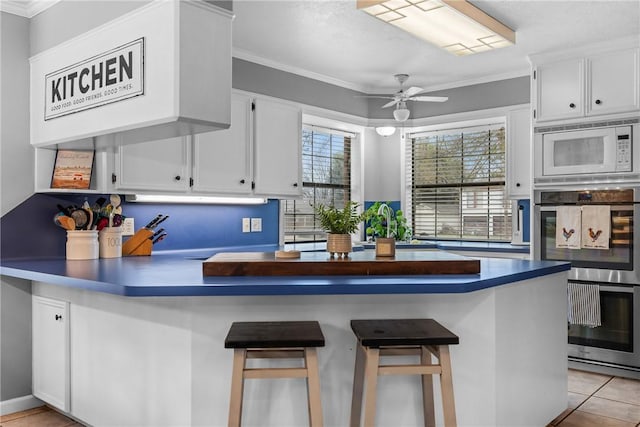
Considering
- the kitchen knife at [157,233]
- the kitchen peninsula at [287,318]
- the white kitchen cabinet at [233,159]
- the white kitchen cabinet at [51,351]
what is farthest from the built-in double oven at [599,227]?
the white kitchen cabinet at [51,351]

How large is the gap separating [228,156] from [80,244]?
133 cm

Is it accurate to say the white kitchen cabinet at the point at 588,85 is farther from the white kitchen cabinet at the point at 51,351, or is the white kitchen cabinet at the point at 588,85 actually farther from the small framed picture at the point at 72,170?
the white kitchen cabinet at the point at 51,351

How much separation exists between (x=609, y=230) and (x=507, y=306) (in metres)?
1.91

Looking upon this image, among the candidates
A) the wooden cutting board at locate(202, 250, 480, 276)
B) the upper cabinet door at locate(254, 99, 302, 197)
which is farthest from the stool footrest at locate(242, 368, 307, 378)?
the upper cabinet door at locate(254, 99, 302, 197)

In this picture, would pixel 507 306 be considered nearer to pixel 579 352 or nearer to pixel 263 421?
pixel 263 421

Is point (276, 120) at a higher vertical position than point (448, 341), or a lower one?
higher

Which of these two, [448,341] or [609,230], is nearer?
[448,341]

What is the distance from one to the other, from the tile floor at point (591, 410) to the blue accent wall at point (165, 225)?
3.23ft

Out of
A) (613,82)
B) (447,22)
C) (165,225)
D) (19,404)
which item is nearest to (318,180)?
(165,225)

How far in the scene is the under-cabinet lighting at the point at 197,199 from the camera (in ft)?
12.6

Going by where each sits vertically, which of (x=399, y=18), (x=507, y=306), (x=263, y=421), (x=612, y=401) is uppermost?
(x=399, y=18)

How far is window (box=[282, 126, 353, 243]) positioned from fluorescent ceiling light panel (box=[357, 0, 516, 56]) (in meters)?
1.73

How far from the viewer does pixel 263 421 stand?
2412 millimetres

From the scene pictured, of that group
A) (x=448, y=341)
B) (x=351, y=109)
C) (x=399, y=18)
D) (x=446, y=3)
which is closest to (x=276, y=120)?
(x=351, y=109)
